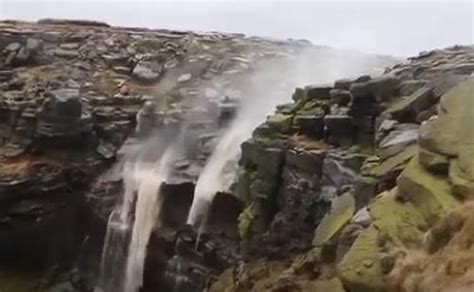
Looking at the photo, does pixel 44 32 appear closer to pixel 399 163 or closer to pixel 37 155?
pixel 37 155

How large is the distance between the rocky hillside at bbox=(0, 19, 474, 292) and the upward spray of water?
17.6 inches

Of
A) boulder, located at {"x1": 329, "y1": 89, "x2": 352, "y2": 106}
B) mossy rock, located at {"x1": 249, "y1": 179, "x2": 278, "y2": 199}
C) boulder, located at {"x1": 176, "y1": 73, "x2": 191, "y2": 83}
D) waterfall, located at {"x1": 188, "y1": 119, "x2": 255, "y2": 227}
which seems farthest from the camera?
boulder, located at {"x1": 176, "y1": 73, "x2": 191, "y2": 83}

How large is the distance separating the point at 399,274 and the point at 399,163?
4.73 metres

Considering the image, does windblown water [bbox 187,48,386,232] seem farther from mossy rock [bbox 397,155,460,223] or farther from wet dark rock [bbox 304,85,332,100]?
mossy rock [bbox 397,155,460,223]

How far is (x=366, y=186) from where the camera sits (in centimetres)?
1559

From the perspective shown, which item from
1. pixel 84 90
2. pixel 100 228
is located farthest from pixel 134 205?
pixel 84 90

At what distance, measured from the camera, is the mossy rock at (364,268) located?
35.5 feet

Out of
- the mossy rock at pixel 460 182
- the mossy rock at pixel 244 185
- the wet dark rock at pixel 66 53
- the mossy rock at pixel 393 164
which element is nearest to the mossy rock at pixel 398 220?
the mossy rock at pixel 460 182

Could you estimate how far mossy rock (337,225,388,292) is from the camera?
35.5 ft

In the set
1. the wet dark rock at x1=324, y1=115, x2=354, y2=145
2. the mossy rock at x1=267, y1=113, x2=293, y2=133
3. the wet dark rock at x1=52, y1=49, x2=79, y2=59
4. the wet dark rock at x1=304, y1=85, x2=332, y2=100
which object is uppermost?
the wet dark rock at x1=304, y1=85, x2=332, y2=100

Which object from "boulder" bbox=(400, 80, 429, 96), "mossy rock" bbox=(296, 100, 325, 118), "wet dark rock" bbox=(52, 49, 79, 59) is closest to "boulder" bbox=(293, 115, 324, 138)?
"mossy rock" bbox=(296, 100, 325, 118)

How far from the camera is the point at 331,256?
1495 cm

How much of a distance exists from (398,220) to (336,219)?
4327mm

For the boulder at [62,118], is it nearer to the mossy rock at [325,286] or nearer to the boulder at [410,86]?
the boulder at [410,86]
